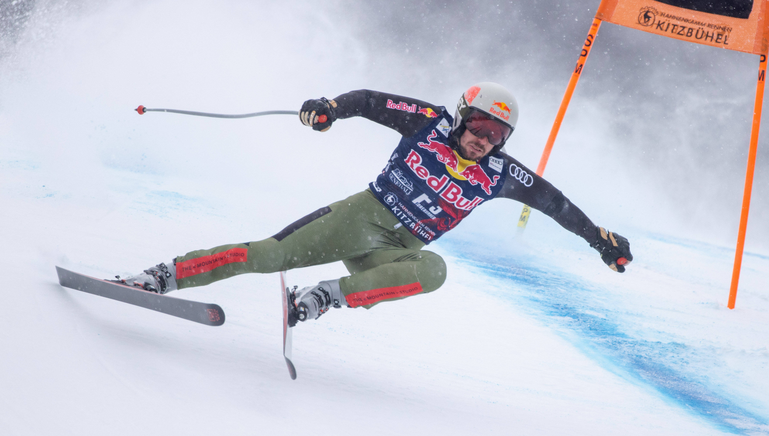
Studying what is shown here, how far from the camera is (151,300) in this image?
6.51 ft

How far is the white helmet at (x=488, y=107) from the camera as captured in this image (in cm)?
221

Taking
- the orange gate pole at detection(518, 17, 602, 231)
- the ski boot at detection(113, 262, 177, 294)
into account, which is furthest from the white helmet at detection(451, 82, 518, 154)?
the orange gate pole at detection(518, 17, 602, 231)

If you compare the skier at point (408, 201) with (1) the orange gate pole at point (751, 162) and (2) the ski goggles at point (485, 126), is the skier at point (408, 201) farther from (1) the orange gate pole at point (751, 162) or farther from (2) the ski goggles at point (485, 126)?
(1) the orange gate pole at point (751, 162)

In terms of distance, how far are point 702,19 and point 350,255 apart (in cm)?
449

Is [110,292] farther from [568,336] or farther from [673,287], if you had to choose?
[673,287]

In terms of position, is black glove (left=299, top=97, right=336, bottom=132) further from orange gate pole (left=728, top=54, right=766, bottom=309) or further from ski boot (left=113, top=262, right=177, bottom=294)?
orange gate pole (left=728, top=54, right=766, bottom=309)

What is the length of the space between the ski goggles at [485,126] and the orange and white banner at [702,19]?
3.31m

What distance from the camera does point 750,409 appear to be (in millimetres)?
2678

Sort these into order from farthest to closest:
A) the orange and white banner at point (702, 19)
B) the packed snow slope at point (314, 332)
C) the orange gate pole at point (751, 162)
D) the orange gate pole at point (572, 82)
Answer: the orange gate pole at point (572, 82) → the orange and white banner at point (702, 19) → the orange gate pole at point (751, 162) → the packed snow slope at point (314, 332)

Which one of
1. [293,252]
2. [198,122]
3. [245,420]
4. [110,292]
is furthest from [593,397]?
[198,122]

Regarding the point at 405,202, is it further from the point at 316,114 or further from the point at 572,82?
the point at 572,82

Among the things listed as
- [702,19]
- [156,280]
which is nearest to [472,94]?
[156,280]

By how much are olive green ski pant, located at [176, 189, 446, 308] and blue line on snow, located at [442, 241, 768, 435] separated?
1786 mm

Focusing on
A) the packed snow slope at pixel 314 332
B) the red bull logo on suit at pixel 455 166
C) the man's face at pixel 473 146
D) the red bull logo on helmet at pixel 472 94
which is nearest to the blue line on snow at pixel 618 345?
the packed snow slope at pixel 314 332
